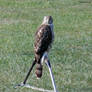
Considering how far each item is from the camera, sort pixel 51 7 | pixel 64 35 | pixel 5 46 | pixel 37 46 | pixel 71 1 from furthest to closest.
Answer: pixel 71 1 → pixel 51 7 → pixel 64 35 → pixel 5 46 → pixel 37 46

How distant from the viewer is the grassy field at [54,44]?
837 centimetres

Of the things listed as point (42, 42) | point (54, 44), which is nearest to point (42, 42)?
point (42, 42)

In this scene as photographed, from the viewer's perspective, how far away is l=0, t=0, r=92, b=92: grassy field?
27.5 feet

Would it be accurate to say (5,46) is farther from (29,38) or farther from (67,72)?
(67,72)

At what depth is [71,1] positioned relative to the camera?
21.2 metres

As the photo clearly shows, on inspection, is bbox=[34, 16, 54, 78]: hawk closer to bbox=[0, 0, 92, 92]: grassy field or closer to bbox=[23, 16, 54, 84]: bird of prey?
bbox=[23, 16, 54, 84]: bird of prey

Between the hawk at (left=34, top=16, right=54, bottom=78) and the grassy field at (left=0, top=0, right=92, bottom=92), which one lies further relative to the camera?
the grassy field at (left=0, top=0, right=92, bottom=92)

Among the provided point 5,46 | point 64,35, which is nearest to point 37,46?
point 5,46

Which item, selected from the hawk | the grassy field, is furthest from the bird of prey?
the grassy field

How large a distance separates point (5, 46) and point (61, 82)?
3.25 m

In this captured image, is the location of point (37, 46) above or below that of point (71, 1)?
above

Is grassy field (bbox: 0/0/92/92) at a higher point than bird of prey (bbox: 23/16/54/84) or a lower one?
lower

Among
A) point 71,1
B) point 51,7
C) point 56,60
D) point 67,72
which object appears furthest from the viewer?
point 71,1

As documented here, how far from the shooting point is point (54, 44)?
38.5 ft
